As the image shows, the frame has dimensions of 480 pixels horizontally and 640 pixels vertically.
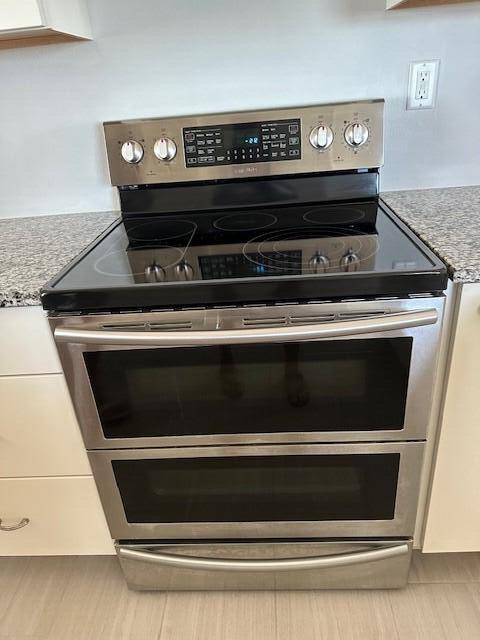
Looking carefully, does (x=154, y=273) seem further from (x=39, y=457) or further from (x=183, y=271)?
(x=39, y=457)

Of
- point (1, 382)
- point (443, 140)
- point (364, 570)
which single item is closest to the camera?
point (1, 382)

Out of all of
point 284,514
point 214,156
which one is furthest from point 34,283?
point 284,514

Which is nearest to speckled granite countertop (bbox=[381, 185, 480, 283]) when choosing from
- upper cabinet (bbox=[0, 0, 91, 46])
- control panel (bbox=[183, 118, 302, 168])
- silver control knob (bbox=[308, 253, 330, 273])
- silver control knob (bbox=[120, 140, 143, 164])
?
silver control knob (bbox=[308, 253, 330, 273])

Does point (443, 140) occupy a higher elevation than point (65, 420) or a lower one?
higher

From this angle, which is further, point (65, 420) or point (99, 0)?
point (99, 0)

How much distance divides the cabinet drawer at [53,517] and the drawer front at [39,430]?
0.04 meters

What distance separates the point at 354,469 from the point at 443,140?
0.95 m

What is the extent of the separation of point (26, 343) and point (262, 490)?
2.10 ft

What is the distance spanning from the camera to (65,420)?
1.12 m

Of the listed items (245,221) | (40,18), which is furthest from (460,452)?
(40,18)

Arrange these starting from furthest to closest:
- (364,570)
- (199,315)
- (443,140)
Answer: (443,140)
(364,570)
(199,315)

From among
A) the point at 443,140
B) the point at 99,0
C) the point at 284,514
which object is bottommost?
the point at 284,514

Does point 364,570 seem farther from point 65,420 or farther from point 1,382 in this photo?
point 1,382

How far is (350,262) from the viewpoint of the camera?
0.97 meters
